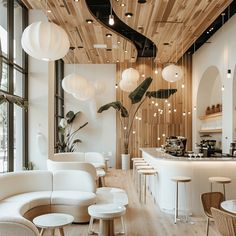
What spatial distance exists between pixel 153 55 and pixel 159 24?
485cm

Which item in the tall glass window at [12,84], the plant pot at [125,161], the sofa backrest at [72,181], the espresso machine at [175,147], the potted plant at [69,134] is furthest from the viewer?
the plant pot at [125,161]

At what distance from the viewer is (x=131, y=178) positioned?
1082cm

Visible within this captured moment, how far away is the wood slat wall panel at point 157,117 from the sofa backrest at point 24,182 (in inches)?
296

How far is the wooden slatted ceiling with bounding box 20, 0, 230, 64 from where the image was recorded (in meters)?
7.24

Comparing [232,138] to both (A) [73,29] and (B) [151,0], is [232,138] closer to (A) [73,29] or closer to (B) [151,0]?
(B) [151,0]

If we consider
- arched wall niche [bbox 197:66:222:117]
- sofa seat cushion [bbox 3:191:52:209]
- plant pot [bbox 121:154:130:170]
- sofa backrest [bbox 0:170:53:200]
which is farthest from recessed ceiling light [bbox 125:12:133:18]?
Result: plant pot [bbox 121:154:130:170]

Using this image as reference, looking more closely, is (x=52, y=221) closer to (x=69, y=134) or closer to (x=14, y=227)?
(x=14, y=227)

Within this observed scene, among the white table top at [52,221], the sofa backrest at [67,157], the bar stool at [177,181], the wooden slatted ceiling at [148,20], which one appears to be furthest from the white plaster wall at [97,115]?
the white table top at [52,221]

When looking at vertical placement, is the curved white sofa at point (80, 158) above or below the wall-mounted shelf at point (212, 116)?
below

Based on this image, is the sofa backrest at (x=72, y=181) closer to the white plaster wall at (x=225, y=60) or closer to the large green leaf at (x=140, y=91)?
the white plaster wall at (x=225, y=60)

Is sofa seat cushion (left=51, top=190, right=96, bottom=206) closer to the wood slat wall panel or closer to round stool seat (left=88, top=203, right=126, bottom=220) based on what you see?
round stool seat (left=88, top=203, right=126, bottom=220)

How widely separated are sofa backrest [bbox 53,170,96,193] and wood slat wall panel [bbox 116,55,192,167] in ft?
24.2

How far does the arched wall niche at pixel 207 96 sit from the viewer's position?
39.9 ft

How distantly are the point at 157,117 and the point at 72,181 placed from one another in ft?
26.1
